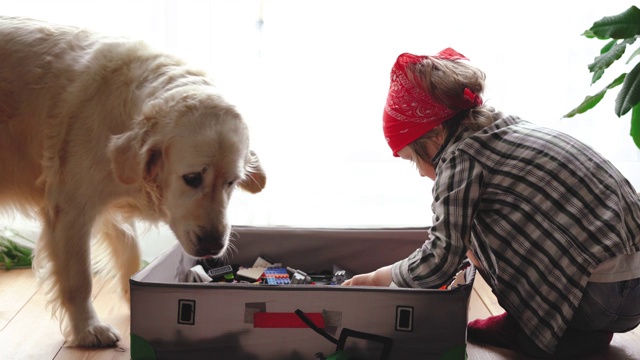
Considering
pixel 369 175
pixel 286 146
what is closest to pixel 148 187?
pixel 286 146

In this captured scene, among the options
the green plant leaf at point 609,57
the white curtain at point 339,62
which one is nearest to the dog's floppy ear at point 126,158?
the white curtain at point 339,62

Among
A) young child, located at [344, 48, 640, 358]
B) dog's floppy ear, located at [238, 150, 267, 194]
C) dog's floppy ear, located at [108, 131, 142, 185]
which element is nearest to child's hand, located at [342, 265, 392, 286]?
young child, located at [344, 48, 640, 358]

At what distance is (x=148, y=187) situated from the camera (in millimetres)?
1674

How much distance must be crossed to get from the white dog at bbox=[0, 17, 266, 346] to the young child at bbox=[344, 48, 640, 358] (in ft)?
1.41

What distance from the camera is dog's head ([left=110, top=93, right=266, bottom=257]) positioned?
1560mm

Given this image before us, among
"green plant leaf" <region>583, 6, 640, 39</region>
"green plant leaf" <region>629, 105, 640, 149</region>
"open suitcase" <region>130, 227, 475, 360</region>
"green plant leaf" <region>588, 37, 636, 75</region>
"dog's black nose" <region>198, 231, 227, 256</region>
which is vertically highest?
"green plant leaf" <region>583, 6, 640, 39</region>

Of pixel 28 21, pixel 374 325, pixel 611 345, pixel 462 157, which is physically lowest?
pixel 611 345

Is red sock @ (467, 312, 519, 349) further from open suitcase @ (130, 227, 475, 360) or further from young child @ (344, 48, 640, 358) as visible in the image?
open suitcase @ (130, 227, 475, 360)

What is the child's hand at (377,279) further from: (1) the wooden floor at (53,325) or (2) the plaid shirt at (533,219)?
(1) the wooden floor at (53,325)

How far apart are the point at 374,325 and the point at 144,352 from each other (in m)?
0.49

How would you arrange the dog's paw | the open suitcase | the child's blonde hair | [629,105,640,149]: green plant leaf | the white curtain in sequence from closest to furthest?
the open suitcase, the child's blonde hair, the dog's paw, [629,105,640,149]: green plant leaf, the white curtain

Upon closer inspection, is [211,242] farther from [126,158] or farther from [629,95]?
[629,95]

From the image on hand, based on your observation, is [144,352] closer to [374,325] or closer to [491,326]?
[374,325]

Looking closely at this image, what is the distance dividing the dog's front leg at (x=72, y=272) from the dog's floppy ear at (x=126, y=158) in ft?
0.64
